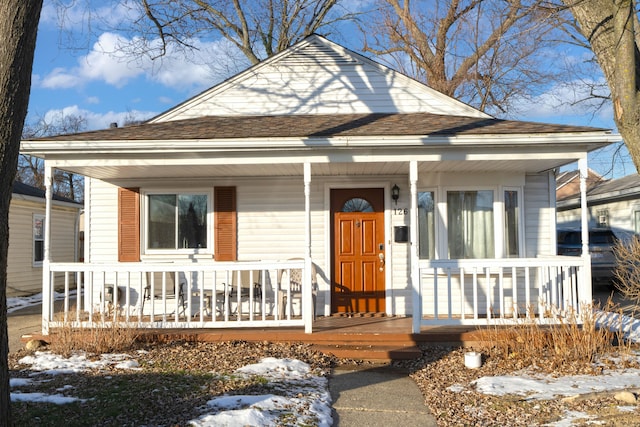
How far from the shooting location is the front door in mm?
9203

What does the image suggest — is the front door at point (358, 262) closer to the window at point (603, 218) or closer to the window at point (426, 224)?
the window at point (426, 224)

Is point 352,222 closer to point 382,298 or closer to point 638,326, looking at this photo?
point 382,298

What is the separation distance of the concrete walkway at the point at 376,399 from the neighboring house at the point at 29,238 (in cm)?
1112

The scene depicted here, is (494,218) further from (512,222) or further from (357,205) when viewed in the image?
(357,205)

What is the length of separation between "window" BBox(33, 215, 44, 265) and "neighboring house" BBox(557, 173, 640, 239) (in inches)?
675

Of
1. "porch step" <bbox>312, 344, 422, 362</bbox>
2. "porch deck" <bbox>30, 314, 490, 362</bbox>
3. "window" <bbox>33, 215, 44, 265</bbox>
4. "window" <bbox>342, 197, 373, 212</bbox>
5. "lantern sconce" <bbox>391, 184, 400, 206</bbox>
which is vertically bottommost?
"porch step" <bbox>312, 344, 422, 362</bbox>

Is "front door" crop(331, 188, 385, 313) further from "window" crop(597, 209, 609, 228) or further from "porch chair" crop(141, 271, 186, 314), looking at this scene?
"window" crop(597, 209, 609, 228)

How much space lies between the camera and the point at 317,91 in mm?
9773

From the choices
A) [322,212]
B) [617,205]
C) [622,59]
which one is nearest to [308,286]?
[322,212]

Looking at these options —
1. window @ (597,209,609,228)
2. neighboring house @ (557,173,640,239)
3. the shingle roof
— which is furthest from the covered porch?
window @ (597,209,609,228)

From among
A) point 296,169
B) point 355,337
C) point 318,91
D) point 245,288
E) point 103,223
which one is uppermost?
point 318,91

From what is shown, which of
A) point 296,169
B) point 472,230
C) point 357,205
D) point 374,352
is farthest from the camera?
point 357,205

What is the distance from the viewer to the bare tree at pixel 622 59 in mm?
5254

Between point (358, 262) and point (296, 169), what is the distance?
197cm
